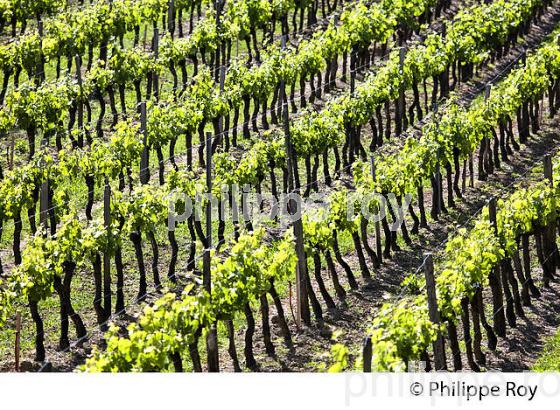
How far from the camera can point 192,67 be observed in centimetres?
3056

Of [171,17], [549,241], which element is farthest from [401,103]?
[171,17]

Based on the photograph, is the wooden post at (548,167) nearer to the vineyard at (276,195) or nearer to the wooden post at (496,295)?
the vineyard at (276,195)

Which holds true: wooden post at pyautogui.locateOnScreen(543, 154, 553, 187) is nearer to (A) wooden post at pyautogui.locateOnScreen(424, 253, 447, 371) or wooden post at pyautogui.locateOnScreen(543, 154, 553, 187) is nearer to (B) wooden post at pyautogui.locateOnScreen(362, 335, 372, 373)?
(A) wooden post at pyautogui.locateOnScreen(424, 253, 447, 371)

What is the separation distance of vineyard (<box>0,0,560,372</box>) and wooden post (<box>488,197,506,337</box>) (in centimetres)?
5

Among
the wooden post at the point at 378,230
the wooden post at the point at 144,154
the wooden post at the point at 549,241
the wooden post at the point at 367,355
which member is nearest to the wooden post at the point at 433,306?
the wooden post at the point at 367,355

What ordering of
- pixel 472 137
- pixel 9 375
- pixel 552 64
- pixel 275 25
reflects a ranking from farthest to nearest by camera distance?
pixel 275 25 → pixel 552 64 → pixel 472 137 → pixel 9 375

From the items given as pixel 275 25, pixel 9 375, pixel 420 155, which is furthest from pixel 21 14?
pixel 9 375

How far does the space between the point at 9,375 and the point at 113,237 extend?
3664mm

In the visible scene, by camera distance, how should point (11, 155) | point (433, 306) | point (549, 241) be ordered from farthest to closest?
1. point (11, 155)
2. point (549, 241)
3. point (433, 306)

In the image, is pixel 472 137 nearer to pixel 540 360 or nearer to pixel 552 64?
pixel 552 64

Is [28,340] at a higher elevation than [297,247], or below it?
below

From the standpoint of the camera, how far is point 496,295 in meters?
18.6

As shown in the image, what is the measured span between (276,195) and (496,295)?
21.2ft

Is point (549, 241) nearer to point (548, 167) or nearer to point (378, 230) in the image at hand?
point (548, 167)
